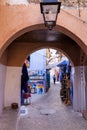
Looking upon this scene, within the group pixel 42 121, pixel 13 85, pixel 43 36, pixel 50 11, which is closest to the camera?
pixel 50 11

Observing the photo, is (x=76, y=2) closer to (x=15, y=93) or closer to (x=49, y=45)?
(x=49, y=45)

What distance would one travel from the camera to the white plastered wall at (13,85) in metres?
9.22

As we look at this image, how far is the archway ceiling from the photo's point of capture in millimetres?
7832

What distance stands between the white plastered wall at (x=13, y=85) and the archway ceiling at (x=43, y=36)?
1192 mm

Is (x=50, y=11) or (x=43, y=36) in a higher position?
(x=43, y=36)

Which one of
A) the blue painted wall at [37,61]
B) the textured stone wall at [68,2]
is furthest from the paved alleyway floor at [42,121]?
the blue painted wall at [37,61]

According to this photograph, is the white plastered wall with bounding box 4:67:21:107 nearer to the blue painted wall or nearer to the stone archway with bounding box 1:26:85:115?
the stone archway with bounding box 1:26:85:115

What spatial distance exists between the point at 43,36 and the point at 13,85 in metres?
2.24

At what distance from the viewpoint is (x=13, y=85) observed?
932cm

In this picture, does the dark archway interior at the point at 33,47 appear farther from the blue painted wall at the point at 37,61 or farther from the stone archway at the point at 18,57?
the blue painted wall at the point at 37,61

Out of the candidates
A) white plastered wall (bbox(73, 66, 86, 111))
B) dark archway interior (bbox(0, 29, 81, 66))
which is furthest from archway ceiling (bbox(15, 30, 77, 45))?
white plastered wall (bbox(73, 66, 86, 111))

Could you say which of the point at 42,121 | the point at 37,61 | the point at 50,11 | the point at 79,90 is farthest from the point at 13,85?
the point at 37,61

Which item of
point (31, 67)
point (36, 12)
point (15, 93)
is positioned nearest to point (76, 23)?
point (36, 12)

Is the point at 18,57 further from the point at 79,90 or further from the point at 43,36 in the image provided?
the point at 79,90
